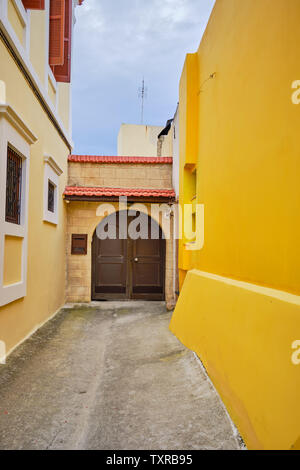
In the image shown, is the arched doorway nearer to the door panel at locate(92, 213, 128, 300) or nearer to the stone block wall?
the door panel at locate(92, 213, 128, 300)

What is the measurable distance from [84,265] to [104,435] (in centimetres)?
652

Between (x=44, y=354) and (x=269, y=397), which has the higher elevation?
(x=269, y=397)

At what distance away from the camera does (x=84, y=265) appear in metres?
9.11

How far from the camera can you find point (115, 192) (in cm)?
884

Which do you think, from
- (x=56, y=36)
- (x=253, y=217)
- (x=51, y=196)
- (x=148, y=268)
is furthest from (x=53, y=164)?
(x=253, y=217)

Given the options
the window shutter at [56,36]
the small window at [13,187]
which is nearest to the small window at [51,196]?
the small window at [13,187]

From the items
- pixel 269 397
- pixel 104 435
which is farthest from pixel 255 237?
pixel 104 435

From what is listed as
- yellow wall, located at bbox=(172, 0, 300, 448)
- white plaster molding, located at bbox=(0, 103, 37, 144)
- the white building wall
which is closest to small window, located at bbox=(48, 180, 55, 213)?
white plaster molding, located at bbox=(0, 103, 37, 144)

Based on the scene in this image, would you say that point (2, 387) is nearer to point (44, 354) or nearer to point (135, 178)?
point (44, 354)

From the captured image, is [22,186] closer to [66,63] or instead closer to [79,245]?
[79,245]

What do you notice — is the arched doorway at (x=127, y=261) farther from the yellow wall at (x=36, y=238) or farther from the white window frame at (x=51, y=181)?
the white window frame at (x=51, y=181)

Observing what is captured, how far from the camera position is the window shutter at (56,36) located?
700 centimetres

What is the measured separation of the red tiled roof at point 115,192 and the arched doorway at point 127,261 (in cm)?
82
